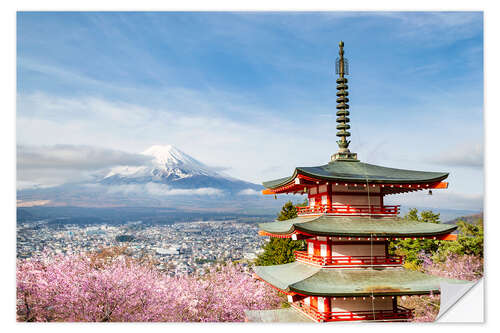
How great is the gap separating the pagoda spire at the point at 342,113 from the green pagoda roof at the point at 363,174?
0.79 feet

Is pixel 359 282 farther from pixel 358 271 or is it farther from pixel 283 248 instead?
pixel 283 248

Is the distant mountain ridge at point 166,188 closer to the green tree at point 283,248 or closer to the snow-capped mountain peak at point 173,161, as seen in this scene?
the snow-capped mountain peak at point 173,161

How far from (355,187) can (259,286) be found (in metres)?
8.29

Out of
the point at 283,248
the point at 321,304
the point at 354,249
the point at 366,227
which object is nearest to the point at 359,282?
the point at 354,249

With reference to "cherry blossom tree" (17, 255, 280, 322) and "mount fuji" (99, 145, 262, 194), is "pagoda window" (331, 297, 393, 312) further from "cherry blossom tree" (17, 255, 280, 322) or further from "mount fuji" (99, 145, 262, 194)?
"mount fuji" (99, 145, 262, 194)

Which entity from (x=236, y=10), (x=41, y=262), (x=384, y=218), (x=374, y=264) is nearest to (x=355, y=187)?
(x=384, y=218)

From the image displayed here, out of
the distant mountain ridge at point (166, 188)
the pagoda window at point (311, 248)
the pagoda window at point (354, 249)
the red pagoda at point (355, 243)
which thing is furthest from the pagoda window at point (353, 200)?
the distant mountain ridge at point (166, 188)

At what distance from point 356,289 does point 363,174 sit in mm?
2282

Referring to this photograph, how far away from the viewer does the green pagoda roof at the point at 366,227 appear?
7.78m

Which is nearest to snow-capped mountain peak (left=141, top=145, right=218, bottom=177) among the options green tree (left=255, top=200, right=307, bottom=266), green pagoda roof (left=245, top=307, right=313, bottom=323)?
green tree (left=255, top=200, right=307, bottom=266)

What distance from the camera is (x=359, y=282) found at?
25.7ft

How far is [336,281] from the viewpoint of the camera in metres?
7.86

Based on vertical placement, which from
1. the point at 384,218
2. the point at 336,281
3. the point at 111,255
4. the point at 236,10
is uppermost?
the point at 236,10

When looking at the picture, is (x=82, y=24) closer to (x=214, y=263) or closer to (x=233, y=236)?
(x=214, y=263)
